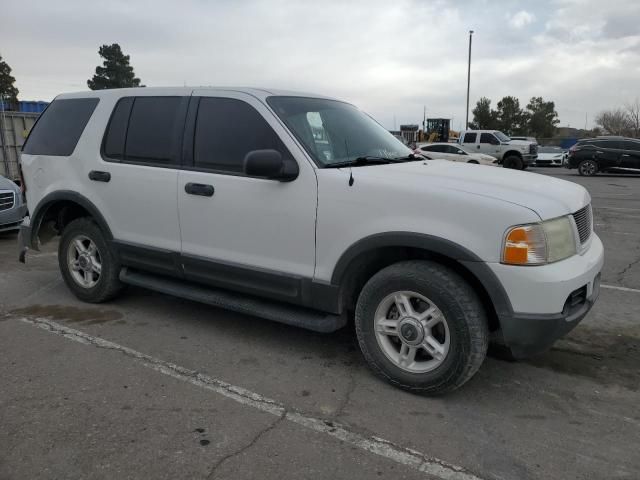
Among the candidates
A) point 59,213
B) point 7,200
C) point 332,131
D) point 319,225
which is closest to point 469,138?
point 7,200

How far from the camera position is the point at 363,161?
3.88 metres

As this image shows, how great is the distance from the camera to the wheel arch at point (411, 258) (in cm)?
304

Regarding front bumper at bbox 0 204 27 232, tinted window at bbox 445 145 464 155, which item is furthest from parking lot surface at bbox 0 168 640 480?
tinted window at bbox 445 145 464 155

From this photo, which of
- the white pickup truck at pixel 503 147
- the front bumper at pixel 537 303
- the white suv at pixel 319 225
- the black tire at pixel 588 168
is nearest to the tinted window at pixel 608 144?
the black tire at pixel 588 168

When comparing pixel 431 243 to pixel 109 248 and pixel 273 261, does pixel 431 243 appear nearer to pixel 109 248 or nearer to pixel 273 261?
pixel 273 261

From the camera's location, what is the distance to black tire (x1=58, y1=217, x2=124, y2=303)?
4.82 meters

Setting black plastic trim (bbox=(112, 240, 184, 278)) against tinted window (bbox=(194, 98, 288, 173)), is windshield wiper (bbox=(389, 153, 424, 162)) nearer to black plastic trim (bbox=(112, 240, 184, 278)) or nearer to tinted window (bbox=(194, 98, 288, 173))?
tinted window (bbox=(194, 98, 288, 173))

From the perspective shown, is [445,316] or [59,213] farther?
[59,213]

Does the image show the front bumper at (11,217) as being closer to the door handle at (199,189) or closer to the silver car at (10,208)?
the silver car at (10,208)

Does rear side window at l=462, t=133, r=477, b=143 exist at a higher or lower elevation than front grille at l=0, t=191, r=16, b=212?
higher

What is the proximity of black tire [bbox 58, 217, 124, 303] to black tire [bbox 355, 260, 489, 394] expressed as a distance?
2480 millimetres

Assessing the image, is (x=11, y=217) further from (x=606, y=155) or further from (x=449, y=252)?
(x=606, y=155)

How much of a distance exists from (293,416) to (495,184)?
1.82 metres

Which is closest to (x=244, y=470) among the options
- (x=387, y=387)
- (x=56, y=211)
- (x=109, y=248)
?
(x=387, y=387)
